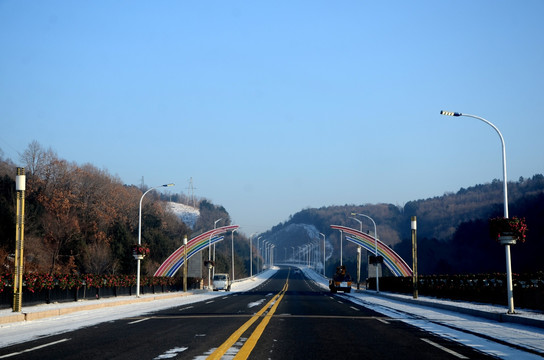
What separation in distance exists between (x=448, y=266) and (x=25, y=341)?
389 ft

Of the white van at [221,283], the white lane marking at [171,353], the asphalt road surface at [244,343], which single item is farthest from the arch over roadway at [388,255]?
the white lane marking at [171,353]

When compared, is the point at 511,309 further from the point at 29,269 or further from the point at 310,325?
the point at 29,269

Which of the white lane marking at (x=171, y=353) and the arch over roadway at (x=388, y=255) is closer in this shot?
the white lane marking at (x=171, y=353)

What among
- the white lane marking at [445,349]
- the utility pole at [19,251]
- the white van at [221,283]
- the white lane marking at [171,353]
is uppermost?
the utility pole at [19,251]

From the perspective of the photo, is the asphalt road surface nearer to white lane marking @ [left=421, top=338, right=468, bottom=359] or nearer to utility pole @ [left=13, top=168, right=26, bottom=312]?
white lane marking @ [left=421, top=338, right=468, bottom=359]

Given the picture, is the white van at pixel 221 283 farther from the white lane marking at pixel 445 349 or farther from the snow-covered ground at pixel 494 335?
the white lane marking at pixel 445 349

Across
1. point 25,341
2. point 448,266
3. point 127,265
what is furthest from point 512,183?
point 25,341

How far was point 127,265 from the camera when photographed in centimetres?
8469

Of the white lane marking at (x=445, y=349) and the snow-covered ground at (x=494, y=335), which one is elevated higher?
the white lane marking at (x=445, y=349)

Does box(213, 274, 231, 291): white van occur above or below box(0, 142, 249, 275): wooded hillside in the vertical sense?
below

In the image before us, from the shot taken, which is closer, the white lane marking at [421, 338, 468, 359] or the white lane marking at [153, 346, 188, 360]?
the white lane marking at [153, 346, 188, 360]

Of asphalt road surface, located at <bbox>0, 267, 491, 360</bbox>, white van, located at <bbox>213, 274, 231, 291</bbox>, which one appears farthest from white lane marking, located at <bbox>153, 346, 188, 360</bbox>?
white van, located at <bbox>213, 274, 231, 291</bbox>

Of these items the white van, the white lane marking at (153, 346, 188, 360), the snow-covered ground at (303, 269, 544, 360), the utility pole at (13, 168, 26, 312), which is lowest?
the white van

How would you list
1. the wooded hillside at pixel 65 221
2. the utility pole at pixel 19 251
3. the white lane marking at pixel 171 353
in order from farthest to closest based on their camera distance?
the wooded hillside at pixel 65 221
the utility pole at pixel 19 251
the white lane marking at pixel 171 353
